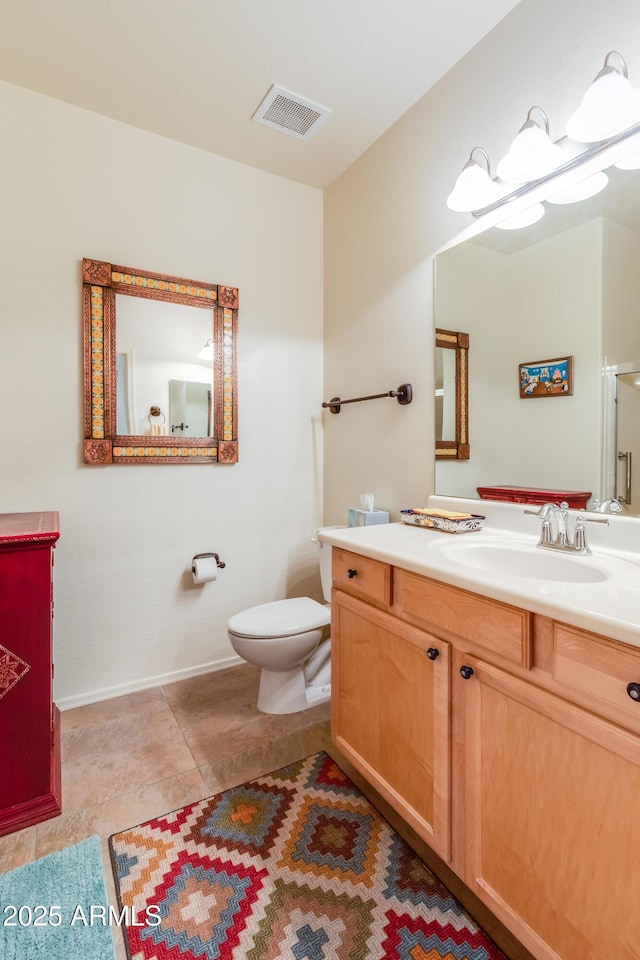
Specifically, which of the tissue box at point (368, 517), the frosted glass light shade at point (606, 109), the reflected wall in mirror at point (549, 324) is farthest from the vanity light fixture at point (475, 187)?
the tissue box at point (368, 517)

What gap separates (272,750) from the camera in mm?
1711

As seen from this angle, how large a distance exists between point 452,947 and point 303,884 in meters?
0.38

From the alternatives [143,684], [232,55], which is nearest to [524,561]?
[143,684]

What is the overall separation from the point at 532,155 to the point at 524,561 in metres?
1.21

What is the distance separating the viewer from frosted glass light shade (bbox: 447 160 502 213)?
59.1 inches

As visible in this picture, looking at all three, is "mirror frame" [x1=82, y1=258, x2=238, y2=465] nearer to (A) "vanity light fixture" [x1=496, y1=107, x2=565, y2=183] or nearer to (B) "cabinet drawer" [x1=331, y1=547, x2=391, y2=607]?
(B) "cabinet drawer" [x1=331, y1=547, x2=391, y2=607]

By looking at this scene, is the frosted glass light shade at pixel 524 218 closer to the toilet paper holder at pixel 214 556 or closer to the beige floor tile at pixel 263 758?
the toilet paper holder at pixel 214 556

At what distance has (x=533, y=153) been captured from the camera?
1.33 metres

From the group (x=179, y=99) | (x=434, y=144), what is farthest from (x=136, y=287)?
(x=434, y=144)

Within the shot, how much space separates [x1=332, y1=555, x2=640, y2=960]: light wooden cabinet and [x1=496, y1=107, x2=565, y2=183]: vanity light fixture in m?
1.28

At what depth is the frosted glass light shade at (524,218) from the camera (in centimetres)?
144

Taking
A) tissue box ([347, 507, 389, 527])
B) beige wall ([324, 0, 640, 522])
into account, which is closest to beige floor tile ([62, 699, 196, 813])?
tissue box ([347, 507, 389, 527])

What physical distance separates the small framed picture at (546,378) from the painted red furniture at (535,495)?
0.31 metres

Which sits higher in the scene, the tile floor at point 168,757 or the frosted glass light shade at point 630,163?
the frosted glass light shade at point 630,163
